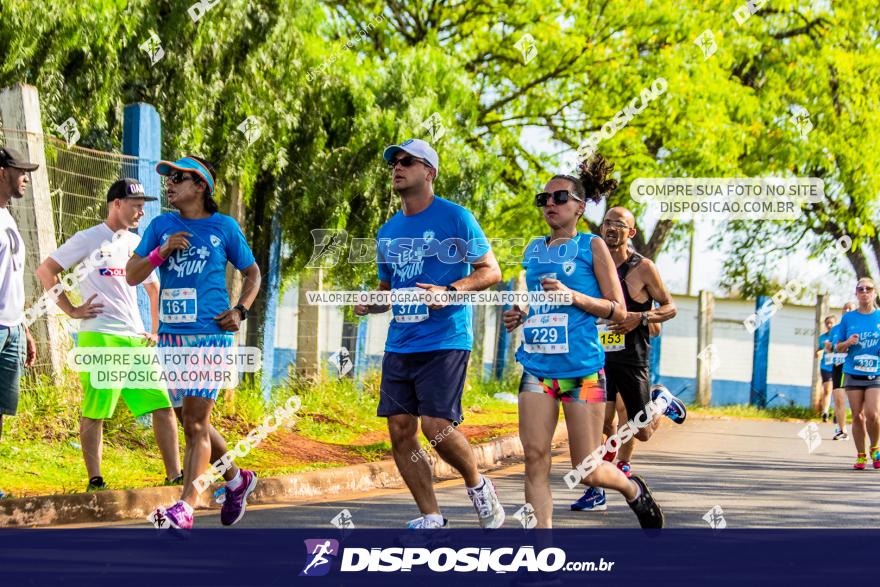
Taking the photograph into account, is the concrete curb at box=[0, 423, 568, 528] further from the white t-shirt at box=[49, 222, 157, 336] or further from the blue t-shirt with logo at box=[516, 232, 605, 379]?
the blue t-shirt with logo at box=[516, 232, 605, 379]

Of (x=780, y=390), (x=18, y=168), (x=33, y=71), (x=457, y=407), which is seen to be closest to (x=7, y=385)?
(x=18, y=168)

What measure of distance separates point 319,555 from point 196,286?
1688 mm

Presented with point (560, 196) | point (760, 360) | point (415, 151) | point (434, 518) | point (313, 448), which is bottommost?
point (760, 360)

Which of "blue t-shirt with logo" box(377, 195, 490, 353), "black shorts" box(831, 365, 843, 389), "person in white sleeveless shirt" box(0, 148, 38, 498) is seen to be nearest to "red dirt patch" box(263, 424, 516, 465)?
"person in white sleeveless shirt" box(0, 148, 38, 498)

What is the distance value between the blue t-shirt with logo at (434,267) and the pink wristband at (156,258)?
4.37 feet

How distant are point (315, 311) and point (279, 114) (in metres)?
3.78

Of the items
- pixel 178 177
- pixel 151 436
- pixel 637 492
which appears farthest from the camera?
pixel 151 436

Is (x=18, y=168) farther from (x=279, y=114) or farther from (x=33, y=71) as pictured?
(x=279, y=114)

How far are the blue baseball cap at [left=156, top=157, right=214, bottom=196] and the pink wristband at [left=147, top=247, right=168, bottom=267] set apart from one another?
0.46m

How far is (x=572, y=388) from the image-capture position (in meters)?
6.00

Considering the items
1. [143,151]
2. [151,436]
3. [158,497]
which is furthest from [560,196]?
[143,151]

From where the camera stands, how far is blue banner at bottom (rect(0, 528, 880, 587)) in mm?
5586

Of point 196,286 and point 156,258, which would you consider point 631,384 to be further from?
point 156,258

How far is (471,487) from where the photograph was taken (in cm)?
645
